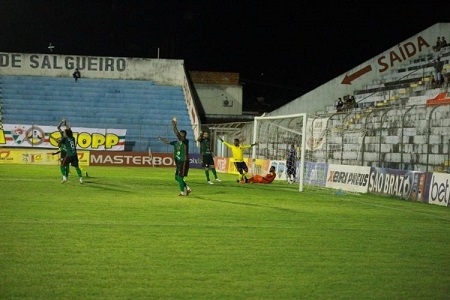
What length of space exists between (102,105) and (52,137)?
589cm

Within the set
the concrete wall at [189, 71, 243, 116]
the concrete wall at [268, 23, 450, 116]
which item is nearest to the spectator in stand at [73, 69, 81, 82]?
the concrete wall at [189, 71, 243, 116]

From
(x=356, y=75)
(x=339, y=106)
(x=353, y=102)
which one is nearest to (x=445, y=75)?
(x=353, y=102)

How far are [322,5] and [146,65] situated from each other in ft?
47.2

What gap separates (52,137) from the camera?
43188 mm

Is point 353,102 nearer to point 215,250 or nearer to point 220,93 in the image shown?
point 220,93

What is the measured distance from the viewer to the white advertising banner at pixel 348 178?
79.8 ft

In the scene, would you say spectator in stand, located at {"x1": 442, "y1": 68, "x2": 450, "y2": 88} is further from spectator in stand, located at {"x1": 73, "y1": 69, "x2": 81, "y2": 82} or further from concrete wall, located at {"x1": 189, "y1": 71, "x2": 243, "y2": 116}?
spectator in stand, located at {"x1": 73, "y1": 69, "x2": 81, "y2": 82}

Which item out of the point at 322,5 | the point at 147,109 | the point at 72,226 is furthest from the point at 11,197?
the point at 322,5

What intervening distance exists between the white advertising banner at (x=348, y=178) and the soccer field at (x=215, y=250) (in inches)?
241

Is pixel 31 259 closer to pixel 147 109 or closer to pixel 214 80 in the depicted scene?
pixel 147 109

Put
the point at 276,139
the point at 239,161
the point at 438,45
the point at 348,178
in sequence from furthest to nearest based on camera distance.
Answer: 1. the point at 438,45
2. the point at 276,139
3. the point at 239,161
4. the point at 348,178

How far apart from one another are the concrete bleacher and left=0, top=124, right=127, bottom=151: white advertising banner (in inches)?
41.9

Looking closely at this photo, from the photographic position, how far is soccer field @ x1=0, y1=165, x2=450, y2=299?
24.2ft

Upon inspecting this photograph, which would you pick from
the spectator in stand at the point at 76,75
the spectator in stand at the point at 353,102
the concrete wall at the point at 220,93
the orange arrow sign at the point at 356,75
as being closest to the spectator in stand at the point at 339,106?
the spectator in stand at the point at 353,102
